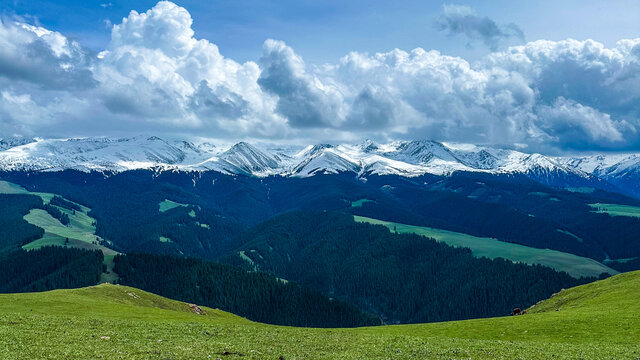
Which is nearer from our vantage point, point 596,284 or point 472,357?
point 472,357

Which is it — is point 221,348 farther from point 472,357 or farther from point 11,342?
point 472,357

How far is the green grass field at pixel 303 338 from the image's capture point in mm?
48094

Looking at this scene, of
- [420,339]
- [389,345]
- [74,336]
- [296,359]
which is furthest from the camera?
[420,339]

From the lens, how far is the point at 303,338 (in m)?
64.7

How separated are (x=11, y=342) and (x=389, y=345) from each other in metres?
41.0

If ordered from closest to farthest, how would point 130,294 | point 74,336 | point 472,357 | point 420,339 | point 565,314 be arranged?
point 472,357 → point 74,336 → point 420,339 → point 565,314 → point 130,294

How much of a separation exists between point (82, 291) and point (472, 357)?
327 ft

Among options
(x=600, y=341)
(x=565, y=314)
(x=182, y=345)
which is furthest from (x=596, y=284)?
(x=182, y=345)

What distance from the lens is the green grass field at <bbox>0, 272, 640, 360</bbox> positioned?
1893 inches

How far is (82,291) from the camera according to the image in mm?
116250

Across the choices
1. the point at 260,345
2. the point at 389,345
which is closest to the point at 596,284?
the point at 389,345

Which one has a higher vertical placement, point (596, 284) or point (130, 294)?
point (596, 284)

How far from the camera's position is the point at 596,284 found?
376 ft

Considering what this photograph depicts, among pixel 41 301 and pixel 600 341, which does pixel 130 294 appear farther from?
pixel 600 341
